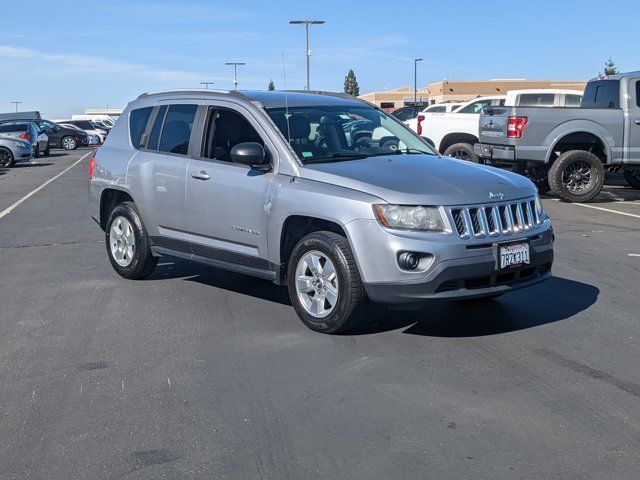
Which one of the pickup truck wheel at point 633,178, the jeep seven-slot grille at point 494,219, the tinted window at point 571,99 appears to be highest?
the tinted window at point 571,99

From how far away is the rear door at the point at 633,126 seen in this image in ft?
46.1

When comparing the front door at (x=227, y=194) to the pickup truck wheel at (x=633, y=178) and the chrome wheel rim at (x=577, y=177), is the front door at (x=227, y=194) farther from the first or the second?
the pickup truck wheel at (x=633, y=178)

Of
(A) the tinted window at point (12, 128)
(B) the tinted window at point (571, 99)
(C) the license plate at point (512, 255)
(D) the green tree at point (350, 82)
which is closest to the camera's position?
(C) the license plate at point (512, 255)

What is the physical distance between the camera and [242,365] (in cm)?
522

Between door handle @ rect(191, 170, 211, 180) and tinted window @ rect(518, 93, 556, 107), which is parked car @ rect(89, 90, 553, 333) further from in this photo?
tinted window @ rect(518, 93, 556, 107)

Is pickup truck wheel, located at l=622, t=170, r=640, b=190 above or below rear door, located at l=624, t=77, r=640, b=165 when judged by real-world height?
below

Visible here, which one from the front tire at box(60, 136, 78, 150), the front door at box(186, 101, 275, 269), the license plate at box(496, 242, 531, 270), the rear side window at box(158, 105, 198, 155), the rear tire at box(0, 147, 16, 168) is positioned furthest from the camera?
the front tire at box(60, 136, 78, 150)

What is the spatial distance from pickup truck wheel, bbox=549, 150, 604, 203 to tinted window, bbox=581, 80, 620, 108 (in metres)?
1.04

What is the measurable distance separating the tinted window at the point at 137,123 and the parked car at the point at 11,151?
894 inches

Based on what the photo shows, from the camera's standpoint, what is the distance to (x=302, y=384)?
4832 mm

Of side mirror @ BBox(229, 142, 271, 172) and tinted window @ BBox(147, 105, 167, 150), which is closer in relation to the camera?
side mirror @ BBox(229, 142, 271, 172)

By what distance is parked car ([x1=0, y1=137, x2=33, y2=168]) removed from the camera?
1134 inches

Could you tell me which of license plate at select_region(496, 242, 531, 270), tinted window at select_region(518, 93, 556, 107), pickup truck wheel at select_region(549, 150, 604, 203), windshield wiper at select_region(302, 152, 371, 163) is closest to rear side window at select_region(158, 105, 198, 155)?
windshield wiper at select_region(302, 152, 371, 163)

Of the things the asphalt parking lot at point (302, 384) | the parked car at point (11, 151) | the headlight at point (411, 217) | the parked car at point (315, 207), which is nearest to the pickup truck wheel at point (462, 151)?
the asphalt parking lot at point (302, 384)
